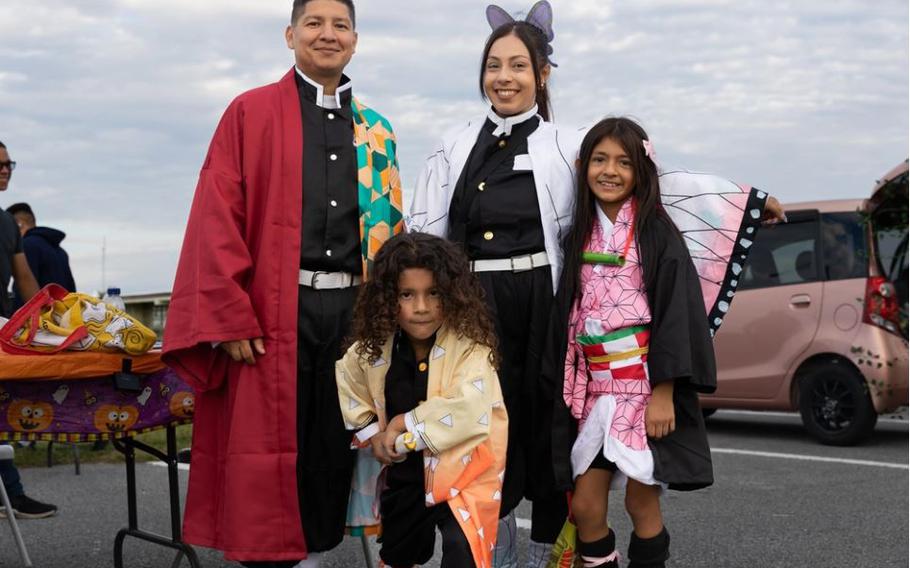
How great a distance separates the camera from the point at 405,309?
3363 millimetres

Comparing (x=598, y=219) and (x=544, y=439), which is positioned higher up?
(x=598, y=219)

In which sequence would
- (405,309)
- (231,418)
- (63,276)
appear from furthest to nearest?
(63,276) → (231,418) → (405,309)

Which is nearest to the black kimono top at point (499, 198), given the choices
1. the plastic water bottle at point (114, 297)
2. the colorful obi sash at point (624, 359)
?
the colorful obi sash at point (624, 359)

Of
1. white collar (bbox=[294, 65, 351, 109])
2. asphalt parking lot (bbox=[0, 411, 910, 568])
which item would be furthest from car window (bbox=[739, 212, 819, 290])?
white collar (bbox=[294, 65, 351, 109])

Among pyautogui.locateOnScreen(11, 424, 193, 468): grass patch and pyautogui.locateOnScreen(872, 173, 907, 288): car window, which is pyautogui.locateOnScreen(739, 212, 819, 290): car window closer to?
pyautogui.locateOnScreen(872, 173, 907, 288): car window

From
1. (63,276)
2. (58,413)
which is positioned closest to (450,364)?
(58,413)

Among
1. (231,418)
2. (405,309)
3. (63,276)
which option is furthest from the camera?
(63,276)

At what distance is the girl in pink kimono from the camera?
11.3ft

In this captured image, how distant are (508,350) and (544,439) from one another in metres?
0.33

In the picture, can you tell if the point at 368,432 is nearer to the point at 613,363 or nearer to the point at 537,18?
the point at 613,363

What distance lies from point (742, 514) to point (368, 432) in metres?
3.17

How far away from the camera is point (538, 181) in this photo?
371cm

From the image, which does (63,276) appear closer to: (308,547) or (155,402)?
(155,402)

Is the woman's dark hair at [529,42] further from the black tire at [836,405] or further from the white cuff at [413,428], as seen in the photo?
the black tire at [836,405]
